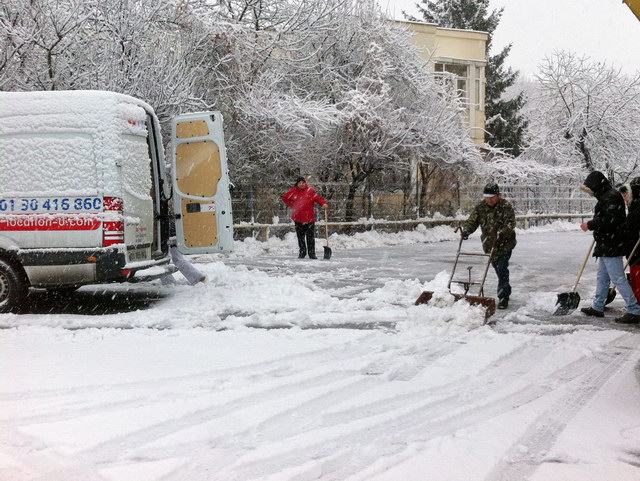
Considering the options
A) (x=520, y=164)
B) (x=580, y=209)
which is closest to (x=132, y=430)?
(x=520, y=164)

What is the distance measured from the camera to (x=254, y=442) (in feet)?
13.3

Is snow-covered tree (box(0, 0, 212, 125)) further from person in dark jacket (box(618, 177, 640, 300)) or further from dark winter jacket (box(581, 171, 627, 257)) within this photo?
person in dark jacket (box(618, 177, 640, 300))

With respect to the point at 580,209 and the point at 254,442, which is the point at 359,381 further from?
the point at 580,209

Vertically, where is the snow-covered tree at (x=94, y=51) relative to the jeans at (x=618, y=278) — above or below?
above

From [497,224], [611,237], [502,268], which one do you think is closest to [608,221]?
[611,237]

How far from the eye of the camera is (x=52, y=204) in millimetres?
7871

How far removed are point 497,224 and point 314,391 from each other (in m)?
4.71

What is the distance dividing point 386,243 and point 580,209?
18101 mm

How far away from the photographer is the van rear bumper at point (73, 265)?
7.87 meters

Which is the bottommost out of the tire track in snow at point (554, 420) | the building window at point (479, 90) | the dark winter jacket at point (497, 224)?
the tire track in snow at point (554, 420)

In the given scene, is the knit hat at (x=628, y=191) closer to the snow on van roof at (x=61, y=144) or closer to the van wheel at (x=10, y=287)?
the snow on van roof at (x=61, y=144)

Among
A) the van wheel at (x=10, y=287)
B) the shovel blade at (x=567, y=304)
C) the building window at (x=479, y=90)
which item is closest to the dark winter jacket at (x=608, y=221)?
the shovel blade at (x=567, y=304)

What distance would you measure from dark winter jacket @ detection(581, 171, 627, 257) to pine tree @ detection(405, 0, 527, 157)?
3648 cm

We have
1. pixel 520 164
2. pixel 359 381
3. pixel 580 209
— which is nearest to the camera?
pixel 359 381
